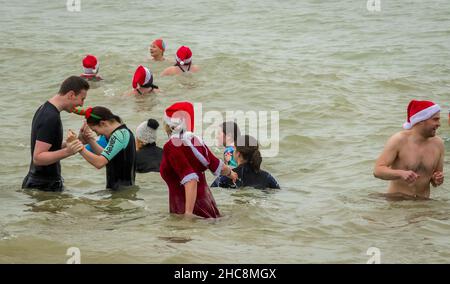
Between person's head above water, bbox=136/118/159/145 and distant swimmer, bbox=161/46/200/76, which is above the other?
distant swimmer, bbox=161/46/200/76

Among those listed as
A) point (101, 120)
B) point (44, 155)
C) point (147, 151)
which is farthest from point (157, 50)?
point (44, 155)

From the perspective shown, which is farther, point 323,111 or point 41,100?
point 41,100

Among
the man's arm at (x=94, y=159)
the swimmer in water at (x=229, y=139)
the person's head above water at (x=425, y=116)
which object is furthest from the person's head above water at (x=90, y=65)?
the person's head above water at (x=425, y=116)

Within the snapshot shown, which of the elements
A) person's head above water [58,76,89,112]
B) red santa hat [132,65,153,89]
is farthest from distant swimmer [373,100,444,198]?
red santa hat [132,65,153,89]

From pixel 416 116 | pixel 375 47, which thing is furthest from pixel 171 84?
pixel 416 116

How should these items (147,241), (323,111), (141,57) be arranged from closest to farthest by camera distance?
1. (147,241)
2. (323,111)
3. (141,57)

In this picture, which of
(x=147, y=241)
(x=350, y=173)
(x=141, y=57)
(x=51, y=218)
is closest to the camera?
(x=147, y=241)

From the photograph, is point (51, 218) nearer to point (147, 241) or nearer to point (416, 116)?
point (147, 241)

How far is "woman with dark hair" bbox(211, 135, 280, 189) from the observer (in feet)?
31.8

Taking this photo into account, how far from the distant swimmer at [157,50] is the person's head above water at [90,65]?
164 centimetres

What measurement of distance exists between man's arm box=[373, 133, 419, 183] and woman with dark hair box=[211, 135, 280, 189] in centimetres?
151

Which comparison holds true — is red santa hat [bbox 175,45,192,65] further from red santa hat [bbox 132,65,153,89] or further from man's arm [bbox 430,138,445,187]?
man's arm [bbox 430,138,445,187]

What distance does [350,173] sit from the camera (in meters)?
11.6
